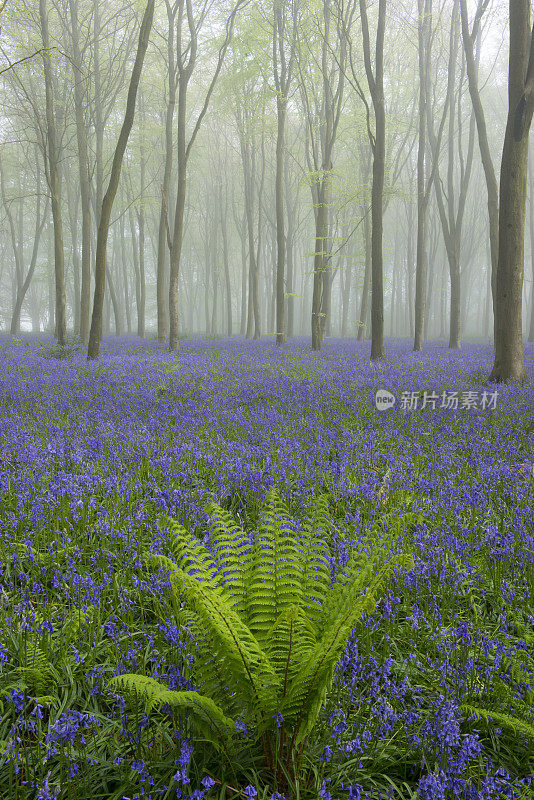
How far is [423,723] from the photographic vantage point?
1.81 m

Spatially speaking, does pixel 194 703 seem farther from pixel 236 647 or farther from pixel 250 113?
pixel 250 113

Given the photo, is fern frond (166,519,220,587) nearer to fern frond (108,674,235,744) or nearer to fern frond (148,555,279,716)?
fern frond (148,555,279,716)

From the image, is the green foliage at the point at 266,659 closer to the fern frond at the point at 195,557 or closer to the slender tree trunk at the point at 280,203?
the fern frond at the point at 195,557

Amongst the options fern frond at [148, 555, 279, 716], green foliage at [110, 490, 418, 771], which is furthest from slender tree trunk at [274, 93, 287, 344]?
fern frond at [148, 555, 279, 716]

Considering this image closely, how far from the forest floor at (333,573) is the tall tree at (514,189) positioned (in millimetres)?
1344

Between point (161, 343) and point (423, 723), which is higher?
point (161, 343)

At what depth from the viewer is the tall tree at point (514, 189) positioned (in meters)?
7.79

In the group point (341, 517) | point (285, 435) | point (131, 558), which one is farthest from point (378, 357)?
point (131, 558)

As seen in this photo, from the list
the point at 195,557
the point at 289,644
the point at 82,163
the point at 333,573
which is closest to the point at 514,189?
the point at 333,573

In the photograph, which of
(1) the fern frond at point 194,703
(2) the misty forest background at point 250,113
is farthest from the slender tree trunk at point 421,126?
(1) the fern frond at point 194,703

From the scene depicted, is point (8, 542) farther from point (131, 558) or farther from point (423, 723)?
point (423, 723)

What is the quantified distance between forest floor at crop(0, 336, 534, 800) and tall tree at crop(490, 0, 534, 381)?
52.9 inches

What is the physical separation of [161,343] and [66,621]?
1812cm

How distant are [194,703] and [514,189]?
9196mm
